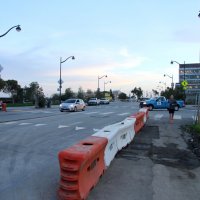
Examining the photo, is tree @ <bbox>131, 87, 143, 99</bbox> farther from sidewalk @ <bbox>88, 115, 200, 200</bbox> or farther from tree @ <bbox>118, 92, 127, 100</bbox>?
sidewalk @ <bbox>88, 115, 200, 200</bbox>

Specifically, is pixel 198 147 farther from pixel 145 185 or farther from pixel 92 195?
pixel 92 195

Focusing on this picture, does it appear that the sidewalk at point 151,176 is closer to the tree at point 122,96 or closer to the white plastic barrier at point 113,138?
the white plastic barrier at point 113,138

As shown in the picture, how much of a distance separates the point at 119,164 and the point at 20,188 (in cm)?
302

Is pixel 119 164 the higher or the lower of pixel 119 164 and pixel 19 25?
the lower

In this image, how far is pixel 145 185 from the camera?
6961mm

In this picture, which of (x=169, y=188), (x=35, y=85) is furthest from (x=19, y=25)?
(x=35, y=85)

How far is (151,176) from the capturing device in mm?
7715

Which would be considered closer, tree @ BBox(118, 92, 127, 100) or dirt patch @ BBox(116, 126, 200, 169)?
dirt patch @ BBox(116, 126, 200, 169)

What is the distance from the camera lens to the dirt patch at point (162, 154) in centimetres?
933

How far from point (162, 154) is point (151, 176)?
9.83ft

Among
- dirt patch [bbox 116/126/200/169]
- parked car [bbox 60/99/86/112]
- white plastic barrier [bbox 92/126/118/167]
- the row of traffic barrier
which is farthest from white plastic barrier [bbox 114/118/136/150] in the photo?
parked car [bbox 60/99/86/112]

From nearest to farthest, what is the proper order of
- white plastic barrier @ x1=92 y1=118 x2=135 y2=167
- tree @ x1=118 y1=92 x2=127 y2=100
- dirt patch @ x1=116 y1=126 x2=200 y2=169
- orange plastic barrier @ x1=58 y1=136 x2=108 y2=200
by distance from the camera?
orange plastic barrier @ x1=58 y1=136 x2=108 y2=200 → white plastic barrier @ x1=92 y1=118 x2=135 y2=167 → dirt patch @ x1=116 y1=126 x2=200 y2=169 → tree @ x1=118 y1=92 x2=127 y2=100

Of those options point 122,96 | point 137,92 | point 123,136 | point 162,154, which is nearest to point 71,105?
point 123,136

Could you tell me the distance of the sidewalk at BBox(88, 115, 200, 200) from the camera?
20.8 ft
